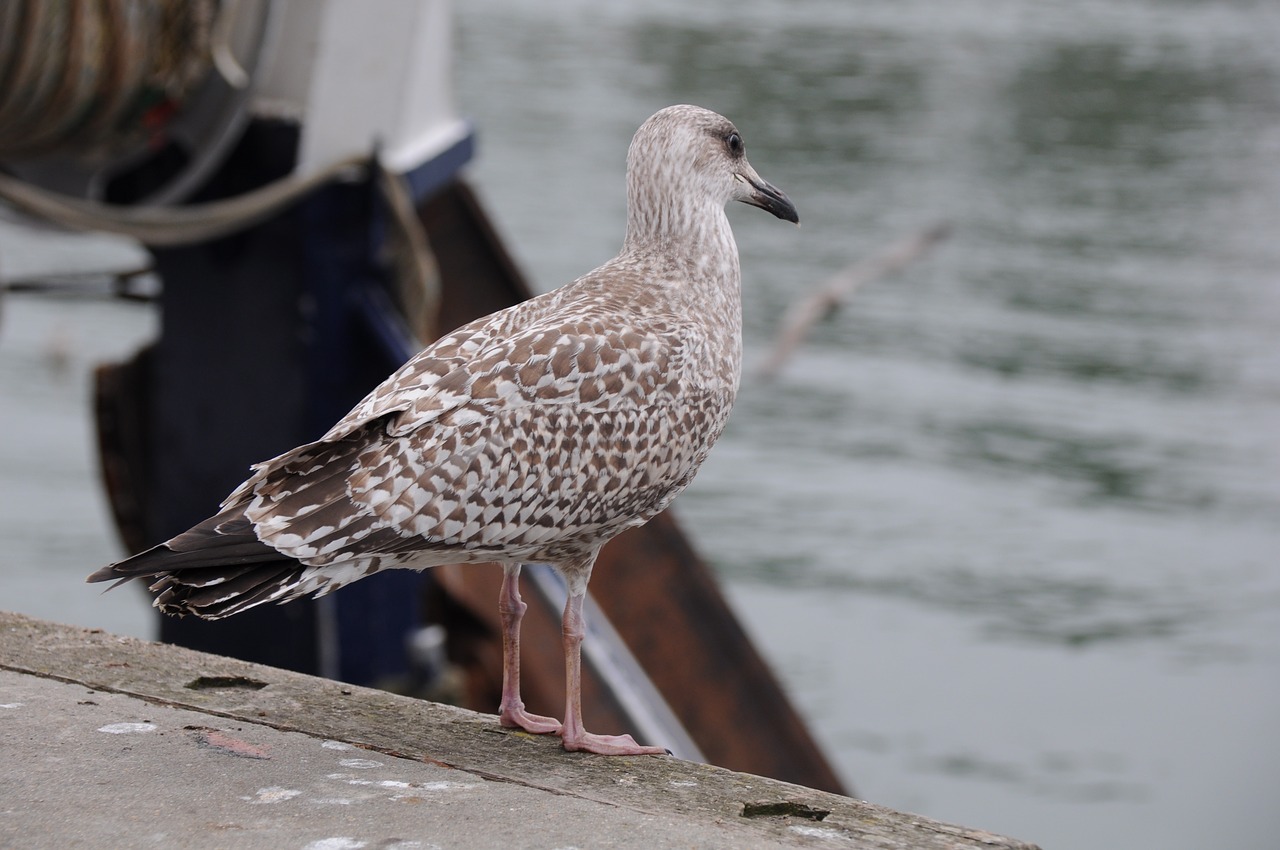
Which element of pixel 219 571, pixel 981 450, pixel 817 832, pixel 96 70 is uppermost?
pixel 96 70

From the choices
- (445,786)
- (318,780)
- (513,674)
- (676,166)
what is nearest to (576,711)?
(513,674)

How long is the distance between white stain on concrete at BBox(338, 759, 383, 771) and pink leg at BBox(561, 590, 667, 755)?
0.53 metres

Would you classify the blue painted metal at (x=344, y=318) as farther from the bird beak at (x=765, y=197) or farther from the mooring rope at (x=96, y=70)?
the bird beak at (x=765, y=197)

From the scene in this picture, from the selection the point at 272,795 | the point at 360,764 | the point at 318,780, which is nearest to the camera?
the point at 272,795

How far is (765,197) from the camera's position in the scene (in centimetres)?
494

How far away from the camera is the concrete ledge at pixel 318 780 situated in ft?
11.7

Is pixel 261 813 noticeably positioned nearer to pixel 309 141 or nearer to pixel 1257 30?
pixel 309 141

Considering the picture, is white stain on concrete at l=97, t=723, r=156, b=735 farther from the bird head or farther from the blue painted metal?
the blue painted metal

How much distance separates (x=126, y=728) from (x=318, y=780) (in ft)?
1.80

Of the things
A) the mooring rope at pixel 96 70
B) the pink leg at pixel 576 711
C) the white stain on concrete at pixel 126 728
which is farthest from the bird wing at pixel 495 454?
the mooring rope at pixel 96 70

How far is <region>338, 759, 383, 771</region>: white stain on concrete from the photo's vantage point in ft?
12.9

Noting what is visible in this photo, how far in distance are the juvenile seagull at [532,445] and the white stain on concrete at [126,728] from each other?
1.20 ft

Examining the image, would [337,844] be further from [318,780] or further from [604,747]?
[604,747]

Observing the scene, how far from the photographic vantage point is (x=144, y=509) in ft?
31.3
